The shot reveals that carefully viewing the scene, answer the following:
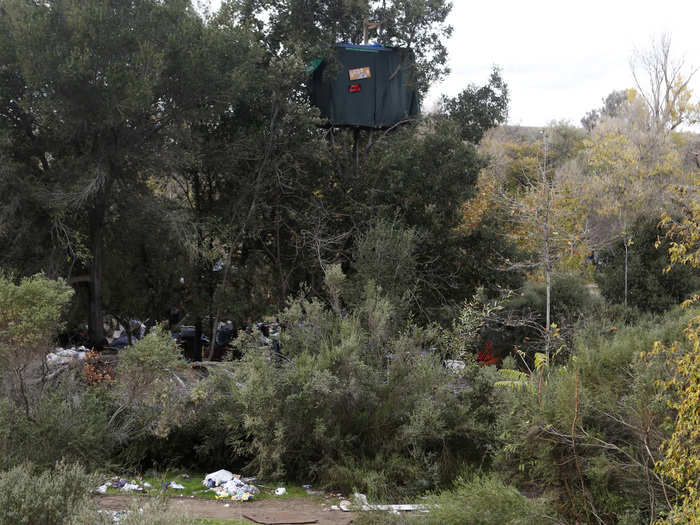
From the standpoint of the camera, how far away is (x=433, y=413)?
30.8 feet

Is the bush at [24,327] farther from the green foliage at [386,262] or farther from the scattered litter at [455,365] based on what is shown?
the green foliage at [386,262]

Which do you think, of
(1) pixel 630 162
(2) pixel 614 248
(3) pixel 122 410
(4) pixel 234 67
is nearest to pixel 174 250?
(4) pixel 234 67

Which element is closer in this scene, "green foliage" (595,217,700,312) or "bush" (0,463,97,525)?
"bush" (0,463,97,525)

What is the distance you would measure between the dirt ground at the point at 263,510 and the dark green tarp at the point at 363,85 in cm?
1082

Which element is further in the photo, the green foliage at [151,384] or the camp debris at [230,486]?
the green foliage at [151,384]

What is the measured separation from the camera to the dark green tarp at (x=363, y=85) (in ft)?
55.3

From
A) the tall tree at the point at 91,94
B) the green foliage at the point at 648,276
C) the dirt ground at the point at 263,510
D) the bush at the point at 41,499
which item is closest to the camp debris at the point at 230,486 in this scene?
the dirt ground at the point at 263,510

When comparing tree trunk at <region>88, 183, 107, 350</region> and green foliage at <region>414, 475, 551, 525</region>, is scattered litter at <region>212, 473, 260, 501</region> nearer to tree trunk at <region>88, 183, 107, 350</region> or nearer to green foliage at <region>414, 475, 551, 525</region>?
green foliage at <region>414, 475, 551, 525</region>

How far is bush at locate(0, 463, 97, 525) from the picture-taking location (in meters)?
5.52

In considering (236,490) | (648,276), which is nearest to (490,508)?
(236,490)

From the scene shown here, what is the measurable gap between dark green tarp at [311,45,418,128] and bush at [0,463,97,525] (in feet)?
41.3

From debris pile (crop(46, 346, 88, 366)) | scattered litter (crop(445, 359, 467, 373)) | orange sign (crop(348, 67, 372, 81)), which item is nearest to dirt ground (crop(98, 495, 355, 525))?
scattered litter (crop(445, 359, 467, 373))

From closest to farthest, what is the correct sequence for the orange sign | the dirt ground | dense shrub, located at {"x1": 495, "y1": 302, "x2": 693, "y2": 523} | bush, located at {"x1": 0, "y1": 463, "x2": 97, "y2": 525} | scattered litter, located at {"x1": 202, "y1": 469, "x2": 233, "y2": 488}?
bush, located at {"x1": 0, "y1": 463, "x2": 97, "y2": 525}, dense shrub, located at {"x1": 495, "y1": 302, "x2": 693, "y2": 523}, the dirt ground, scattered litter, located at {"x1": 202, "y1": 469, "x2": 233, "y2": 488}, the orange sign

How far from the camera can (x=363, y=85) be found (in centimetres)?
1702
